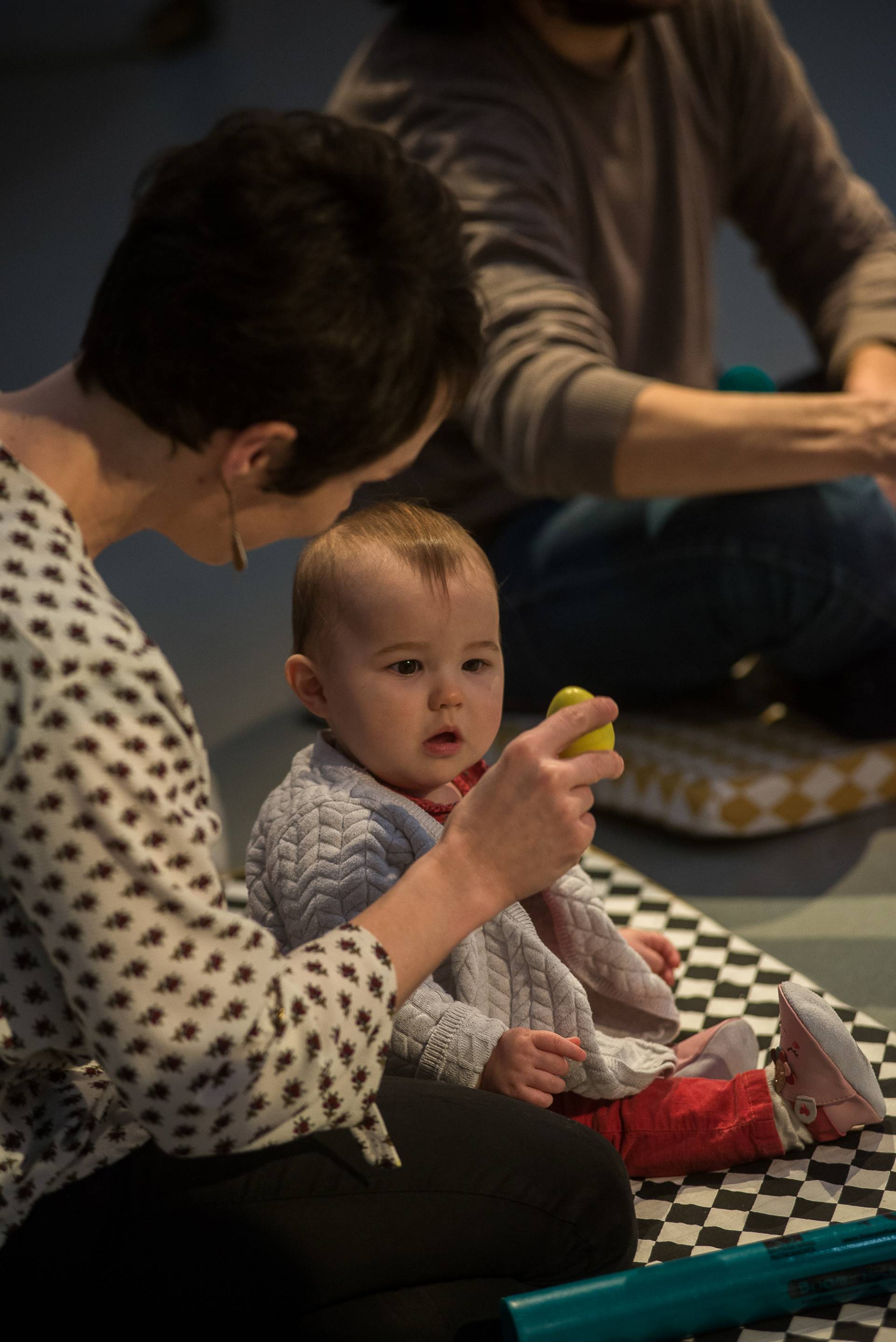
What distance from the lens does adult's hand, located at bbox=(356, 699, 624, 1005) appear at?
68 cm

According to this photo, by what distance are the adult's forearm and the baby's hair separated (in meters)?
0.48

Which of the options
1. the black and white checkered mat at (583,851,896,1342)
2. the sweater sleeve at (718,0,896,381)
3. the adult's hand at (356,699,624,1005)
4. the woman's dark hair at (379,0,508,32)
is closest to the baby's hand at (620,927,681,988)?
the black and white checkered mat at (583,851,896,1342)

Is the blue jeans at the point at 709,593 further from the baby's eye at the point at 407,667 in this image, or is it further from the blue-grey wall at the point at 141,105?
the blue-grey wall at the point at 141,105

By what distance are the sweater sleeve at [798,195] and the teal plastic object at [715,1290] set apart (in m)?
1.12

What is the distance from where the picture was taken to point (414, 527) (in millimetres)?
916

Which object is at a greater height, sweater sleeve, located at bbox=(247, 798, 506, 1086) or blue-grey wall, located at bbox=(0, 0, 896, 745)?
sweater sleeve, located at bbox=(247, 798, 506, 1086)

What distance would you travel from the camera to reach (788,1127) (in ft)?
2.92

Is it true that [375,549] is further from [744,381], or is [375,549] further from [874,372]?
[874,372]

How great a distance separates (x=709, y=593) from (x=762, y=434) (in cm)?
22

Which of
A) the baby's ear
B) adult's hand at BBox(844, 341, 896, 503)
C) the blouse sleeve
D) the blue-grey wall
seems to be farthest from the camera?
the blue-grey wall

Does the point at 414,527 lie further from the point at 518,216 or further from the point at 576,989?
the point at 518,216

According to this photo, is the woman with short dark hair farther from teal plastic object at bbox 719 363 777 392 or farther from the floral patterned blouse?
teal plastic object at bbox 719 363 777 392

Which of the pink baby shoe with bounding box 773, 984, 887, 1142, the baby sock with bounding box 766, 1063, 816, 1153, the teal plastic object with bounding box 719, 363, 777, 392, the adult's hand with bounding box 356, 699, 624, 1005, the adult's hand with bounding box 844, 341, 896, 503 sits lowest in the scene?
the baby sock with bounding box 766, 1063, 816, 1153

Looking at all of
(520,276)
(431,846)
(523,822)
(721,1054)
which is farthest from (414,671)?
(520,276)
